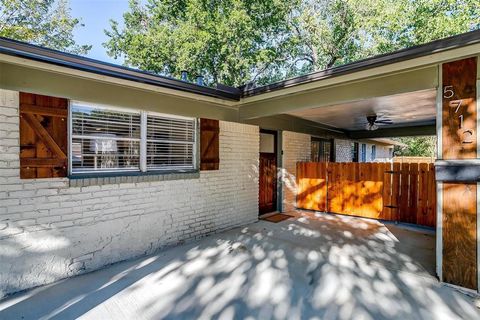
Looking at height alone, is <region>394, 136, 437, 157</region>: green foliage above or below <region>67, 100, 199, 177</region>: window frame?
above

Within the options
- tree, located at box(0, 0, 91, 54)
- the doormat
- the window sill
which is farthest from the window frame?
tree, located at box(0, 0, 91, 54)

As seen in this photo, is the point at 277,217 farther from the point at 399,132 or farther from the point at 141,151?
the point at 399,132

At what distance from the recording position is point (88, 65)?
3.28m

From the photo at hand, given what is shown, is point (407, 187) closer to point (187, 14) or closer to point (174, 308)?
point (174, 308)

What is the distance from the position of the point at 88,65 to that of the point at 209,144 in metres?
2.53

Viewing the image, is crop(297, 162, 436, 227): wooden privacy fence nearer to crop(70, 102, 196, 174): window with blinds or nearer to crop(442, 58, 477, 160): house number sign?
crop(442, 58, 477, 160): house number sign

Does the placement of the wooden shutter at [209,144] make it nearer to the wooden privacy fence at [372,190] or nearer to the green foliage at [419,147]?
the wooden privacy fence at [372,190]

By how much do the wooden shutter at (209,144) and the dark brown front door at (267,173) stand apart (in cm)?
188

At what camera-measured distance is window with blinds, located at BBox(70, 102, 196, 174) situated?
3.59 meters

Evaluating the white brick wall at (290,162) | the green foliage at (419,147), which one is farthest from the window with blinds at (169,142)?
the green foliage at (419,147)

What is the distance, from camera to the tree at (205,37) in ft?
45.3

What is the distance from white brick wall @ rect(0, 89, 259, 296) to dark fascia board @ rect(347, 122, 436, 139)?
7023 millimetres

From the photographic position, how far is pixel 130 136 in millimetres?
4102

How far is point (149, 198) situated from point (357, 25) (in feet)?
53.0
